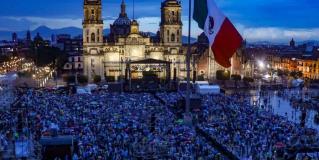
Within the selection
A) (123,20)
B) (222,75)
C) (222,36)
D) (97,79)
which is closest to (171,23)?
(222,75)

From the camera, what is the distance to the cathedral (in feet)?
255

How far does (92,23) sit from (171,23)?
13712 mm

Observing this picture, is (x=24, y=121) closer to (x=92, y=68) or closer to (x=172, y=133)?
(x=172, y=133)

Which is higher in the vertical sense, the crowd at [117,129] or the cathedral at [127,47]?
the cathedral at [127,47]

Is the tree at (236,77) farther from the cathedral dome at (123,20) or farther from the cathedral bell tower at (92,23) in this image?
the cathedral dome at (123,20)

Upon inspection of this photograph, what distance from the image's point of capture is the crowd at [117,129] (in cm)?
2483

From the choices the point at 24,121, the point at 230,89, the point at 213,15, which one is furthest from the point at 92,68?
the point at 213,15

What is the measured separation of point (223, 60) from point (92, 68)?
189 feet

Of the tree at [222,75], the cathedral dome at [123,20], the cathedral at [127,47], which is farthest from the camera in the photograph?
the cathedral dome at [123,20]

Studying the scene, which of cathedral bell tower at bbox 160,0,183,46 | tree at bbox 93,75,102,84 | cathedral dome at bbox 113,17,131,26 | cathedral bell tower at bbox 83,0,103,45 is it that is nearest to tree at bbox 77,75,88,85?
tree at bbox 93,75,102,84

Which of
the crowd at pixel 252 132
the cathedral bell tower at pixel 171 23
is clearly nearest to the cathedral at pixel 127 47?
the cathedral bell tower at pixel 171 23

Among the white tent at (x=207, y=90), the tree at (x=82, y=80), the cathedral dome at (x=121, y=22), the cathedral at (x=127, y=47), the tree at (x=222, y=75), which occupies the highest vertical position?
the cathedral dome at (x=121, y=22)

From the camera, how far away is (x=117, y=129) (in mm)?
30594

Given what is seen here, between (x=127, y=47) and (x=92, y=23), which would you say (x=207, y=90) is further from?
(x=92, y=23)
